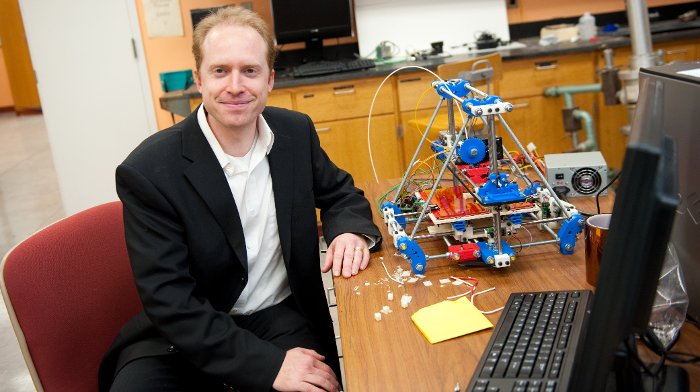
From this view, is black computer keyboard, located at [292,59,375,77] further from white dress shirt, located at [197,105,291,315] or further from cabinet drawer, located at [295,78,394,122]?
white dress shirt, located at [197,105,291,315]

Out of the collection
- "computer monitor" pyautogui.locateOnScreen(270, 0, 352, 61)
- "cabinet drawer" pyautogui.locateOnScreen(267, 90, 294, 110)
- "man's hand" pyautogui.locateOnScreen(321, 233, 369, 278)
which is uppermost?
"computer monitor" pyautogui.locateOnScreen(270, 0, 352, 61)

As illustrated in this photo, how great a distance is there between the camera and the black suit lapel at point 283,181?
5.75ft

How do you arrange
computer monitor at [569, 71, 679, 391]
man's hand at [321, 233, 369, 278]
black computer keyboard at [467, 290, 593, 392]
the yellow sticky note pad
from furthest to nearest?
man's hand at [321, 233, 369, 278]
the yellow sticky note pad
black computer keyboard at [467, 290, 593, 392]
computer monitor at [569, 71, 679, 391]

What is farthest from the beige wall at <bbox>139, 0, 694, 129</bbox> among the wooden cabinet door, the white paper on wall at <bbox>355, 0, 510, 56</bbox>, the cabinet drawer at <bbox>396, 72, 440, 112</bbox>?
the wooden cabinet door

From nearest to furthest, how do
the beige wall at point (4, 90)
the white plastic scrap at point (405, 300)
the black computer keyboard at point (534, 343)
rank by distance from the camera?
the black computer keyboard at point (534, 343), the white plastic scrap at point (405, 300), the beige wall at point (4, 90)

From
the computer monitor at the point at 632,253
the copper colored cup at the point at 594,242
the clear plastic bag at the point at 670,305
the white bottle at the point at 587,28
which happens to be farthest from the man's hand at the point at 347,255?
the white bottle at the point at 587,28

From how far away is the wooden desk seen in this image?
1.15 metres

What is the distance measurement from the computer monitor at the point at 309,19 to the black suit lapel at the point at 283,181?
2710mm

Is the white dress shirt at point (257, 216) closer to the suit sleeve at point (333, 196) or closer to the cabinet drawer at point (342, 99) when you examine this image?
the suit sleeve at point (333, 196)

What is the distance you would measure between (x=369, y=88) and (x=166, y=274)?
2.91m

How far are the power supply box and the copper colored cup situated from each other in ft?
1.48

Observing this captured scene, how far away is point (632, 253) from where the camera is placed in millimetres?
719

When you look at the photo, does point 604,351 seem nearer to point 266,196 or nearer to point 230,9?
point 266,196

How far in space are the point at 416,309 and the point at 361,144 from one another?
305 cm
